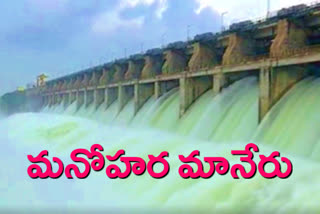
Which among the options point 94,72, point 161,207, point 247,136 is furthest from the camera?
point 94,72

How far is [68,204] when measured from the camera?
1287 centimetres

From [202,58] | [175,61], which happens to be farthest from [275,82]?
[175,61]

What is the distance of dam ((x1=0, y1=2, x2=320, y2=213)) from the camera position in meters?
10.1

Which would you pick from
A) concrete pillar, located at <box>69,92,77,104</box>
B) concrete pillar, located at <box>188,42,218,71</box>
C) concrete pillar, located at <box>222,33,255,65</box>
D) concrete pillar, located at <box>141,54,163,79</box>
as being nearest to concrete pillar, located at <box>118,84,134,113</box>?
concrete pillar, located at <box>141,54,163,79</box>

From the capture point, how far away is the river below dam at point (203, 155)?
9414mm

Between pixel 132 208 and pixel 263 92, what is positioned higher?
pixel 263 92

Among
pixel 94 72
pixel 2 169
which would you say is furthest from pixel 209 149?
pixel 94 72

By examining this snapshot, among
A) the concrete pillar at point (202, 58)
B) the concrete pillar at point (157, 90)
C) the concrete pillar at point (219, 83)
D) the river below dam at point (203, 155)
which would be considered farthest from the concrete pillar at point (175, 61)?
the concrete pillar at point (219, 83)

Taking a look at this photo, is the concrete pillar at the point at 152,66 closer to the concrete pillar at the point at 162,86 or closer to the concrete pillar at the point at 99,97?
the concrete pillar at the point at 162,86

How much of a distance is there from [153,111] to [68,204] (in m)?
14.3

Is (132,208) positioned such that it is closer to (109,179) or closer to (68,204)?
(68,204)

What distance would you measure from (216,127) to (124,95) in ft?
56.6

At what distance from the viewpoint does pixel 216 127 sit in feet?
59.9

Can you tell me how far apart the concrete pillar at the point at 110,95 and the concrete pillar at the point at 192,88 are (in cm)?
1524
